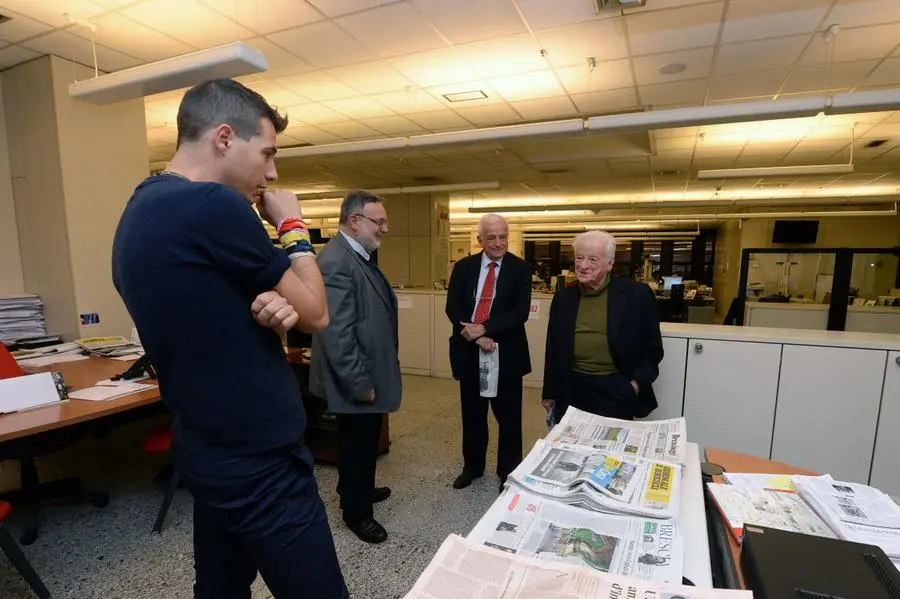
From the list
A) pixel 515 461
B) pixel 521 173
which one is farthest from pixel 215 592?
pixel 521 173

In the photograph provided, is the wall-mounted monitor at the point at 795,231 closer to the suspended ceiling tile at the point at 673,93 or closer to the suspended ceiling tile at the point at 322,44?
the suspended ceiling tile at the point at 673,93

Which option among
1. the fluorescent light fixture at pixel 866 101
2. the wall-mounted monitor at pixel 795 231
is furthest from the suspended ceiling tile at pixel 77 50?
the wall-mounted monitor at pixel 795 231

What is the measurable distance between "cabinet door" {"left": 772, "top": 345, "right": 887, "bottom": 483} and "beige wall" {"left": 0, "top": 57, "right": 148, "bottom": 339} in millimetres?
4558

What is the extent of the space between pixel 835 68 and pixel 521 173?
412cm

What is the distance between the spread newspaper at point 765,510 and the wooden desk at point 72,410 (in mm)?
2161

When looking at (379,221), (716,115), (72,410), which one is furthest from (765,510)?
(716,115)

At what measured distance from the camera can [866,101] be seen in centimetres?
297

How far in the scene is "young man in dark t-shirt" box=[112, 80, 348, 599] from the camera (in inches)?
31.9

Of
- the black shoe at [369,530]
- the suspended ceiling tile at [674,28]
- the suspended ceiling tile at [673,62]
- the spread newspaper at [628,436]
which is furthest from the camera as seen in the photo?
the suspended ceiling tile at [673,62]

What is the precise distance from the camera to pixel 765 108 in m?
3.06

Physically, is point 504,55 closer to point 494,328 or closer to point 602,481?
point 494,328

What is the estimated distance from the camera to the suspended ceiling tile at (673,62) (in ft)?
10.3

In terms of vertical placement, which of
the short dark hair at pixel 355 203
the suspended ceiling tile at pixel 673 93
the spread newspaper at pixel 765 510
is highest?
the suspended ceiling tile at pixel 673 93

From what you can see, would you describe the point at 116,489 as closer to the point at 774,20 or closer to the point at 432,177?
the point at 774,20
